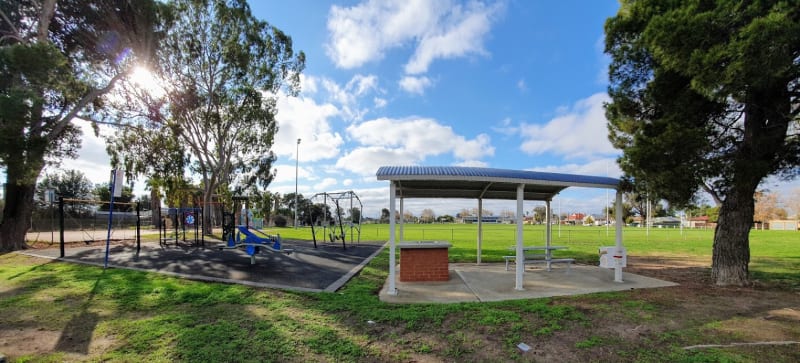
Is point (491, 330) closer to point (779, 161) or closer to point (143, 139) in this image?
point (779, 161)

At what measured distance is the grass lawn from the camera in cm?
375

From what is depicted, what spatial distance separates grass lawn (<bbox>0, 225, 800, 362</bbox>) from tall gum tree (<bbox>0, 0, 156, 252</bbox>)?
6.65 meters

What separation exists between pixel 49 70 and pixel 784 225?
104m

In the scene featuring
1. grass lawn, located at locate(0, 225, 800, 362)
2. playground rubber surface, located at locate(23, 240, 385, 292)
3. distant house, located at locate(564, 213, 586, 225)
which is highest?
grass lawn, located at locate(0, 225, 800, 362)

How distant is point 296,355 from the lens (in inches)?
146

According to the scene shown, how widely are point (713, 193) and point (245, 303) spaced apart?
10565mm

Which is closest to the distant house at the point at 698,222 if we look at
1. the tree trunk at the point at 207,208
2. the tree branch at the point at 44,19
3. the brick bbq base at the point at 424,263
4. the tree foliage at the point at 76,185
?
the brick bbq base at the point at 424,263

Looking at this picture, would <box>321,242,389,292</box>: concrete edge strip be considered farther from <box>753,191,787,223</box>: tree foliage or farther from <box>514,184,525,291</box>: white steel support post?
<box>753,191,787,223</box>: tree foliage

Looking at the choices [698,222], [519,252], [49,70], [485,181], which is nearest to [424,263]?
[519,252]

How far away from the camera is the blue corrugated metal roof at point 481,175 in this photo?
6.79 m

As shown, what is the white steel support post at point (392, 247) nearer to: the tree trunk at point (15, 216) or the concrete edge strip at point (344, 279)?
the concrete edge strip at point (344, 279)

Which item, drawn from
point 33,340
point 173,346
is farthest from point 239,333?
point 33,340

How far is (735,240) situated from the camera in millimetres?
7395

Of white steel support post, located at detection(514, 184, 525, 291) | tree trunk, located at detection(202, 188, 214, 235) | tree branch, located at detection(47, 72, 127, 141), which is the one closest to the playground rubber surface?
white steel support post, located at detection(514, 184, 525, 291)
